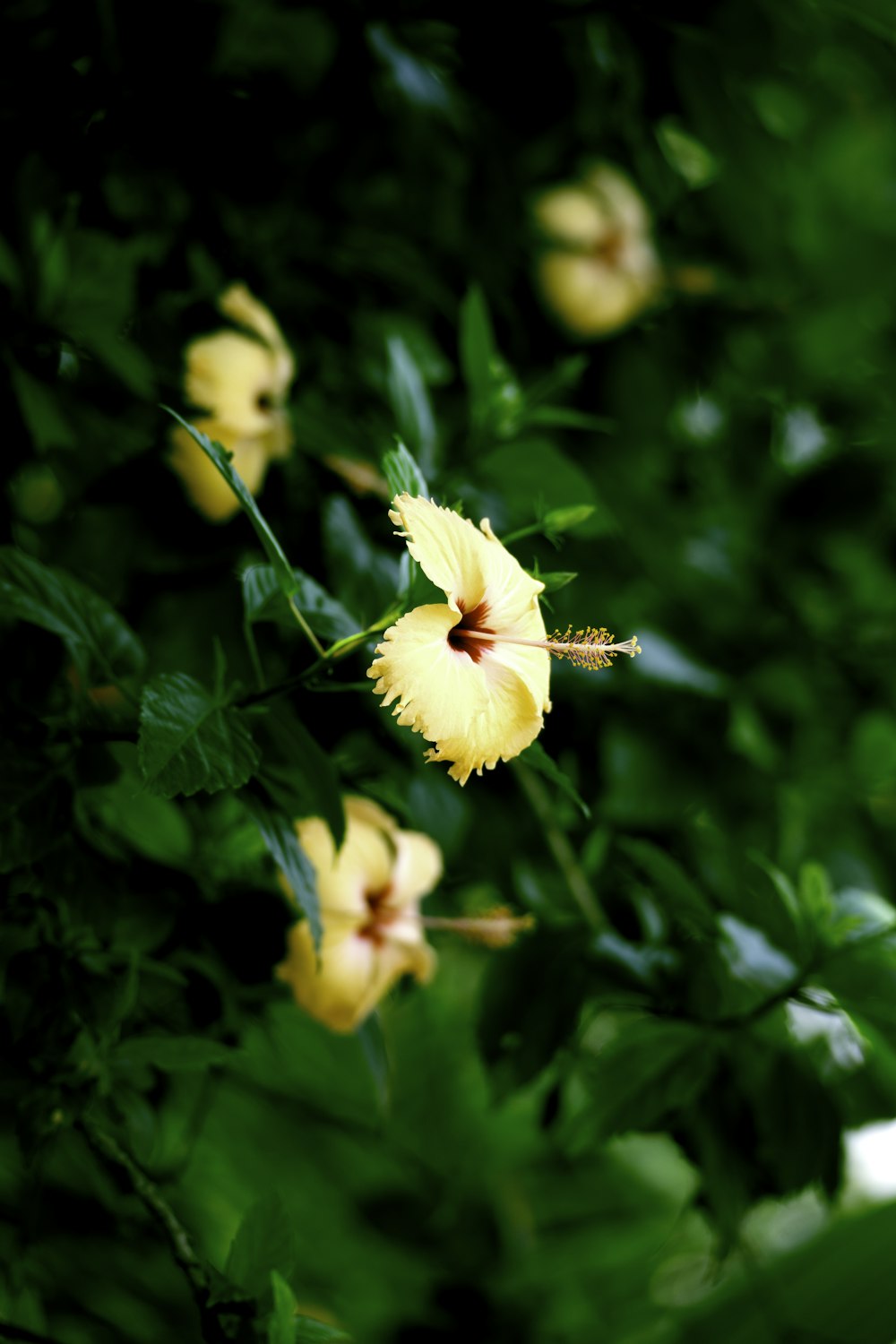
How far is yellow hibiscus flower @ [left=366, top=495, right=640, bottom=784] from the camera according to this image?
1.32 ft

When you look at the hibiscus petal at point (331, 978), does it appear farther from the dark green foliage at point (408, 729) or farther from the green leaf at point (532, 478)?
the green leaf at point (532, 478)

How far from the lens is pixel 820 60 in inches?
44.6

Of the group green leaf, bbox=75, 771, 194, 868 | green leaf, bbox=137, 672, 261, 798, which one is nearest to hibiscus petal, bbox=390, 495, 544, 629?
green leaf, bbox=137, 672, 261, 798

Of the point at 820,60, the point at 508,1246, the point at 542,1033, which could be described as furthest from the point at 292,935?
the point at 820,60

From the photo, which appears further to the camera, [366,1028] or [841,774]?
[841,774]

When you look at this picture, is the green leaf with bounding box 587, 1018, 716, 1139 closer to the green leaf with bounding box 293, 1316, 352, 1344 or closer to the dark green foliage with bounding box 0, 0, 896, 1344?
the dark green foliage with bounding box 0, 0, 896, 1344

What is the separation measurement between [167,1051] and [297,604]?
219mm

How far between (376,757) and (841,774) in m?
0.59

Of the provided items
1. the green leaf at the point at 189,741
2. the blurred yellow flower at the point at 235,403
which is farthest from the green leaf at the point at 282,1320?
the blurred yellow flower at the point at 235,403

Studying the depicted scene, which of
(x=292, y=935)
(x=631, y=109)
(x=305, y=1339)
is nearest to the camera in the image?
(x=305, y=1339)

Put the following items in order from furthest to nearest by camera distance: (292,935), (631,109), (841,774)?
(841,774) < (631,109) < (292,935)

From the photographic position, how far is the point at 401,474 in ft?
1.42

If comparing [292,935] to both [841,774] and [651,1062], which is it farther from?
[841,774]

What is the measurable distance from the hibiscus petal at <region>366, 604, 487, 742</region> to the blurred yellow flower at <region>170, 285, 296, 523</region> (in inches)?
10.7
